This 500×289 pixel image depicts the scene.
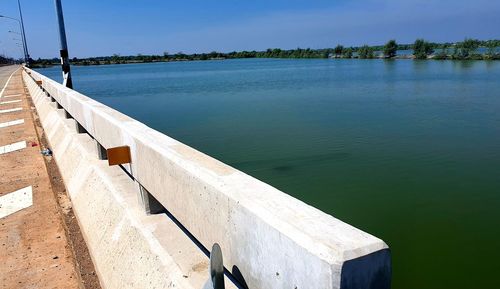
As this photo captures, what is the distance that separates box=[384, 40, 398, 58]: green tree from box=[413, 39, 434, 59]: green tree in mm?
6860

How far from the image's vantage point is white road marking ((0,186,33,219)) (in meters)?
5.56

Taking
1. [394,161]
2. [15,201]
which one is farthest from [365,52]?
[15,201]

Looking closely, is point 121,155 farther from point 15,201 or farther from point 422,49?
point 422,49

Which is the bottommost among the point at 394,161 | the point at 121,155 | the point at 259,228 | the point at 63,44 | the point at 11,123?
the point at 394,161

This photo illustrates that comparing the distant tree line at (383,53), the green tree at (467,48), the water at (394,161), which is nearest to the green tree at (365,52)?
the distant tree line at (383,53)

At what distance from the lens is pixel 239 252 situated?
7.22ft

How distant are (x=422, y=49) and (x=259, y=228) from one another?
313ft

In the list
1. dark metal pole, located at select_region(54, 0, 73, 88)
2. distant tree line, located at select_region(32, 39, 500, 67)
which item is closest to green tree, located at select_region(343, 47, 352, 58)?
distant tree line, located at select_region(32, 39, 500, 67)

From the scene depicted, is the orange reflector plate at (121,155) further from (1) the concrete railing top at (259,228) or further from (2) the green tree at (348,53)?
(2) the green tree at (348,53)

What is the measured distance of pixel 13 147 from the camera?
9.45m

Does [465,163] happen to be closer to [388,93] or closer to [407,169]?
[407,169]

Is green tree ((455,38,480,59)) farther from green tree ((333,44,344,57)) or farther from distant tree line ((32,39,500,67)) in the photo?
green tree ((333,44,344,57))

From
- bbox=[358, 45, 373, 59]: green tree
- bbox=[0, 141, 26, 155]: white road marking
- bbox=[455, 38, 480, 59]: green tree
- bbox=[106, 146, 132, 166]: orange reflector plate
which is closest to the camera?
bbox=[106, 146, 132, 166]: orange reflector plate

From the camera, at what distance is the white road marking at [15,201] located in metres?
5.56
